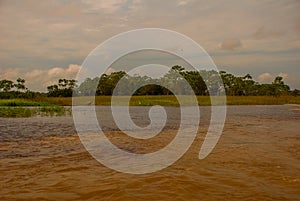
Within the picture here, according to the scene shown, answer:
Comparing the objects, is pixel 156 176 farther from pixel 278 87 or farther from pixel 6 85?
pixel 278 87

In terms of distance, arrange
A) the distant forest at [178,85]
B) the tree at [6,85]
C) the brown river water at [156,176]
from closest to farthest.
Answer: the brown river water at [156,176], the tree at [6,85], the distant forest at [178,85]

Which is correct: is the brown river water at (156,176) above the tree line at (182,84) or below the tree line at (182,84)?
below

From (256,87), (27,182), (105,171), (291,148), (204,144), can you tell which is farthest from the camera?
(256,87)

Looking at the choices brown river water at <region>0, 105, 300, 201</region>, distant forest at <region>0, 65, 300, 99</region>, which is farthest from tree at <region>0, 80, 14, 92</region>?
brown river water at <region>0, 105, 300, 201</region>

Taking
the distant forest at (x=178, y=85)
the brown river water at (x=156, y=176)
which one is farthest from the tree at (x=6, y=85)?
the brown river water at (x=156, y=176)

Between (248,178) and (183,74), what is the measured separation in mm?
90725

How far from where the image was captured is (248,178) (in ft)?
20.0

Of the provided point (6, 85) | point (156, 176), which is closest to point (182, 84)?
point (6, 85)

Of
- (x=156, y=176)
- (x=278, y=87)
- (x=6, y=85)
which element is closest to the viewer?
(x=156, y=176)

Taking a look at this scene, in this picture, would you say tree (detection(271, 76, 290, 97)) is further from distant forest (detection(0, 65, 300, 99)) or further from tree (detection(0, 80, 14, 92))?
tree (detection(0, 80, 14, 92))

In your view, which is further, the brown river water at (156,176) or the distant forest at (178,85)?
the distant forest at (178,85)

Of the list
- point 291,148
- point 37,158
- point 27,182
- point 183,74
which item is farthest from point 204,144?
point 183,74

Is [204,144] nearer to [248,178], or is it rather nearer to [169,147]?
[169,147]

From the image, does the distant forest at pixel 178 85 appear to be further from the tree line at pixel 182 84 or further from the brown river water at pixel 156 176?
the brown river water at pixel 156 176
